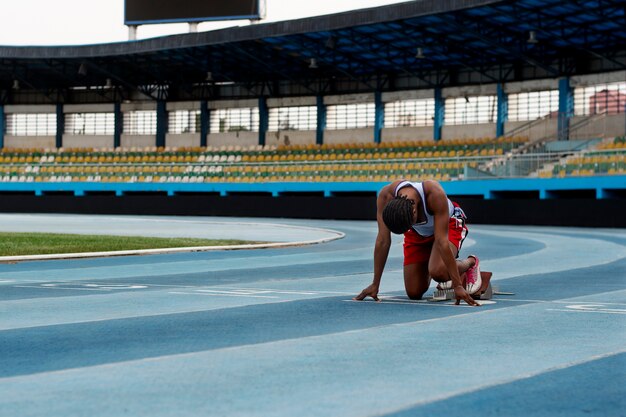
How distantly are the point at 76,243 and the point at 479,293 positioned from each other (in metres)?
15.2

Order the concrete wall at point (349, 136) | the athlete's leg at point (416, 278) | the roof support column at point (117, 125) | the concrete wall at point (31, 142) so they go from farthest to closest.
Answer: the concrete wall at point (31, 142) < the roof support column at point (117, 125) < the concrete wall at point (349, 136) < the athlete's leg at point (416, 278)

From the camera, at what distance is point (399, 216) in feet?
31.5

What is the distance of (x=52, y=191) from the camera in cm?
6700

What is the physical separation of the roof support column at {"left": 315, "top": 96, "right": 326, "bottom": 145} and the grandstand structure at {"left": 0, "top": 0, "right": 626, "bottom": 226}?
0.14 m

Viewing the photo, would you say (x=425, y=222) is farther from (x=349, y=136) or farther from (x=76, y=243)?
(x=349, y=136)

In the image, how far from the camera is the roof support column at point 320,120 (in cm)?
6912

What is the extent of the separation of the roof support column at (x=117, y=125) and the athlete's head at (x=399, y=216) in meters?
67.4

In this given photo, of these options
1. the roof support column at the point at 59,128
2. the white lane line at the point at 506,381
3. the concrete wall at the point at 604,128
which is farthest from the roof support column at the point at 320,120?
the white lane line at the point at 506,381

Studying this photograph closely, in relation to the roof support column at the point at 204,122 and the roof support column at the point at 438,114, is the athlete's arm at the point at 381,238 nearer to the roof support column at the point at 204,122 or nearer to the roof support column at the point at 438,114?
A: the roof support column at the point at 438,114

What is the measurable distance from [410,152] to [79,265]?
41.3 metres

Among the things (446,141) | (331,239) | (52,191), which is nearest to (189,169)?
(52,191)

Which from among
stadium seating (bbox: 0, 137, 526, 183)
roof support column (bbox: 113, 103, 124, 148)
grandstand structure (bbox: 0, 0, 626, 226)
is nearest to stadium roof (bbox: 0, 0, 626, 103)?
grandstand structure (bbox: 0, 0, 626, 226)

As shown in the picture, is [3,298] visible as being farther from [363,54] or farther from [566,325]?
[363,54]

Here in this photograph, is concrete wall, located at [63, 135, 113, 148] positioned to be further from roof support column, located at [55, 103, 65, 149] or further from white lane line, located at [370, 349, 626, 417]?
white lane line, located at [370, 349, 626, 417]
